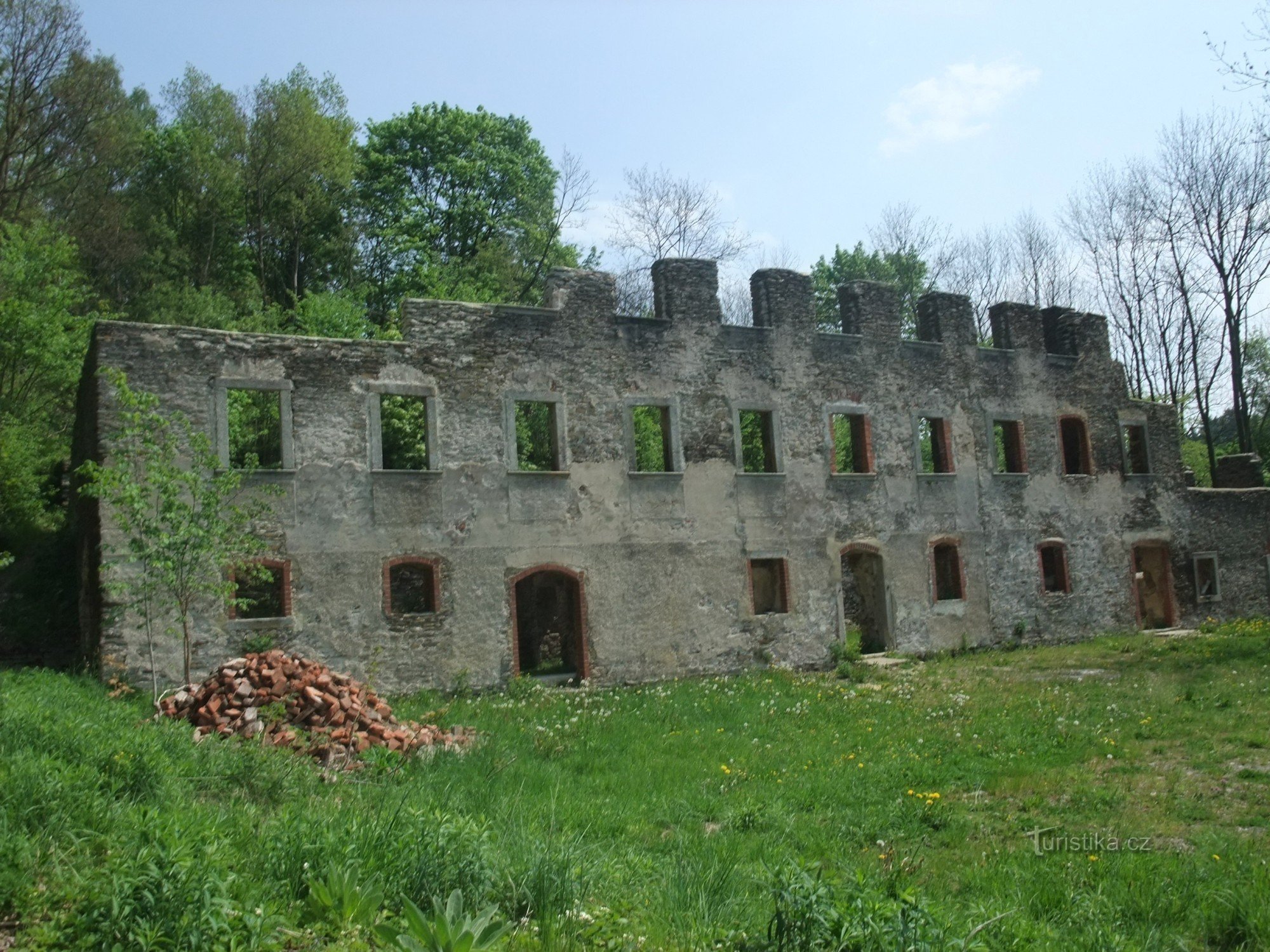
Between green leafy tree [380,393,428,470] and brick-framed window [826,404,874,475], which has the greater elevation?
green leafy tree [380,393,428,470]

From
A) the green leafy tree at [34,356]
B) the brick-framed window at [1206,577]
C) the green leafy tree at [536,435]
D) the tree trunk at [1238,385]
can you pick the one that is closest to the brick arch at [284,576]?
the green leafy tree at [34,356]

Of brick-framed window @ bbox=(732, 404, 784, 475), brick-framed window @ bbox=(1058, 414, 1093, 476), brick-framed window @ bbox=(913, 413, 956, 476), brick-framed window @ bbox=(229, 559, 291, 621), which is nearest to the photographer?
brick-framed window @ bbox=(229, 559, 291, 621)

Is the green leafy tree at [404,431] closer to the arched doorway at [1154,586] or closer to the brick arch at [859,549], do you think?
the brick arch at [859,549]

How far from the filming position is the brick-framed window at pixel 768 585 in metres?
20.1

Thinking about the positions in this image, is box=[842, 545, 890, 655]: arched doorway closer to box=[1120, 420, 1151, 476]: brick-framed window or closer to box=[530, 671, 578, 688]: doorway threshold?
box=[530, 671, 578, 688]: doorway threshold

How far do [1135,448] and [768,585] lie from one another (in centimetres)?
1169

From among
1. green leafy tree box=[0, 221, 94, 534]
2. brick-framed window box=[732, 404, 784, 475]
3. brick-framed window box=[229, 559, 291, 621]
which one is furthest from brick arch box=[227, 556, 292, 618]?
green leafy tree box=[0, 221, 94, 534]

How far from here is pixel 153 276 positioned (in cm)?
3341

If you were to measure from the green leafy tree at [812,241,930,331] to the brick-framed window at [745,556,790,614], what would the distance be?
22858mm

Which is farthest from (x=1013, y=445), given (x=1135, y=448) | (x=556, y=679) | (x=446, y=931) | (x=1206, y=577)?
(x=446, y=931)

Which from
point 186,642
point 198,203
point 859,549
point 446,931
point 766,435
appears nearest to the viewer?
point 446,931

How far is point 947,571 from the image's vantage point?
74.3 ft

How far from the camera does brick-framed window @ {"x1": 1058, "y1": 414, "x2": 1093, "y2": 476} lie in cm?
2461

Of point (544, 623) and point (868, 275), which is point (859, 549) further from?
point (868, 275)
